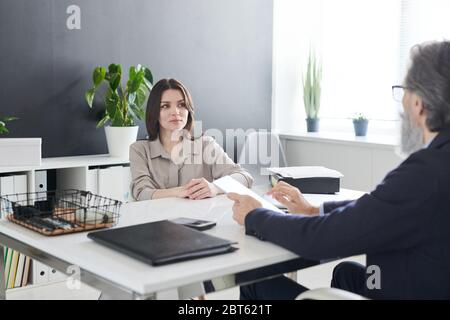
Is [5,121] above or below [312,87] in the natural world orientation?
below

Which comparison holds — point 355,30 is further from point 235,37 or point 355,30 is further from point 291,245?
point 291,245

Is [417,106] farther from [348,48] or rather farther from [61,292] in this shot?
[348,48]

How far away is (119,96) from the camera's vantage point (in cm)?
421

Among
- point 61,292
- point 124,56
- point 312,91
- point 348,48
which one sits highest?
point 348,48

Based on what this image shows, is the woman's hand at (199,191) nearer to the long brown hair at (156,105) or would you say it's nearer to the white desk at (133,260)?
the white desk at (133,260)

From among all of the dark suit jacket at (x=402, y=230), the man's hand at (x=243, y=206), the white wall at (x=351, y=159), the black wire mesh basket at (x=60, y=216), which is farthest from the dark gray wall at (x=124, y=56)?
the dark suit jacket at (x=402, y=230)

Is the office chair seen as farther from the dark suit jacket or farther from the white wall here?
the white wall

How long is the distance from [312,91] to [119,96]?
5.89ft

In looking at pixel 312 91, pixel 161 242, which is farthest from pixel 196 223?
pixel 312 91

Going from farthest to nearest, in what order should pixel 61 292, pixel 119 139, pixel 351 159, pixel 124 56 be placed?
Result: pixel 351 159 → pixel 124 56 → pixel 119 139 → pixel 61 292

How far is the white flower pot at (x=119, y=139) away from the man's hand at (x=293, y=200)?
2.01 metres

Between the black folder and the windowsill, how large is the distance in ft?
9.40
